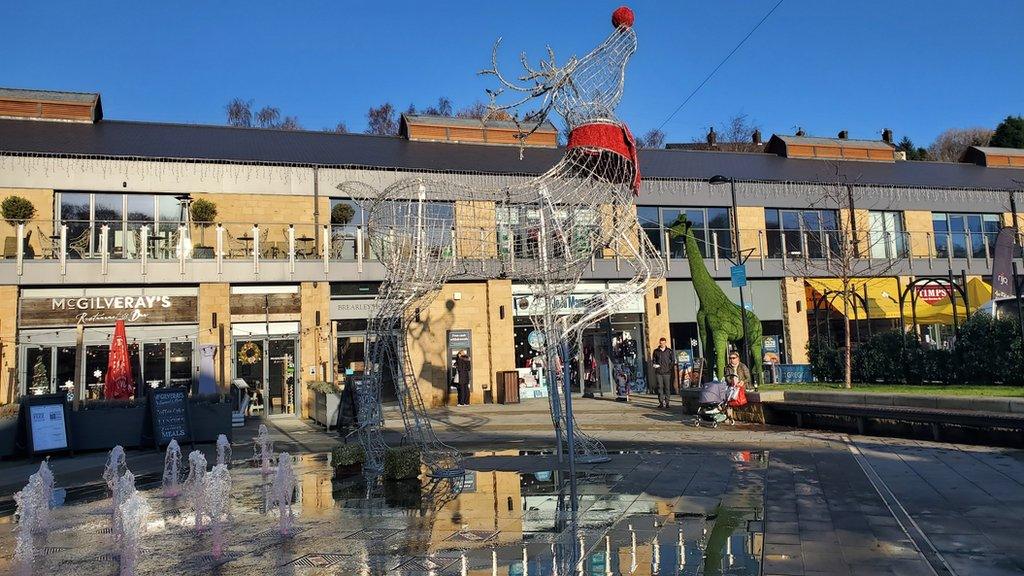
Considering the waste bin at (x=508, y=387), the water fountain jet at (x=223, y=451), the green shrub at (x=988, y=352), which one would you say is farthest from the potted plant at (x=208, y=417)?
the green shrub at (x=988, y=352)

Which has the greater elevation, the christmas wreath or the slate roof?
the slate roof

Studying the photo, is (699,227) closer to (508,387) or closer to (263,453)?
(508,387)

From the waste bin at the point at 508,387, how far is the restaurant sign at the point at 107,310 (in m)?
9.67

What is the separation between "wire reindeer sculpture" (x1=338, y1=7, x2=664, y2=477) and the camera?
9.12m

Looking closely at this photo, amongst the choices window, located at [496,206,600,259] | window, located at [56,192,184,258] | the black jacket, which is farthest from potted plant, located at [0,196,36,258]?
the black jacket

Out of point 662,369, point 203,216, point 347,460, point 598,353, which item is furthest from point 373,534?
point 598,353

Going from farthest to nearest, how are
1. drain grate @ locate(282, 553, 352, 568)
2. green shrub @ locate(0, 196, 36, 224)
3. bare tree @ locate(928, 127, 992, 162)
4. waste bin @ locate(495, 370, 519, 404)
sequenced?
bare tree @ locate(928, 127, 992, 162)
waste bin @ locate(495, 370, 519, 404)
green shrub @ locate(0, 196, 36, 224)
drain grate @ locate(282, 553, 352, 568)

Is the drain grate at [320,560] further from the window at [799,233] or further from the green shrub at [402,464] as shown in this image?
the window at [799,233]

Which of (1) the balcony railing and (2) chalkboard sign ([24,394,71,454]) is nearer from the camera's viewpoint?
(2) chalkboard sign ([24,394,71,454])

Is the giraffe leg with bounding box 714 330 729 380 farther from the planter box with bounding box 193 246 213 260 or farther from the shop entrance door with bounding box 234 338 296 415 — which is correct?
the planter box with bounding box 193 246 213 260

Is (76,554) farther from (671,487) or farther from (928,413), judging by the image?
(928,413)

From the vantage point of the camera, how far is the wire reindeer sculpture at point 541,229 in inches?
359

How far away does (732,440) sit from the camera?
44.0ft

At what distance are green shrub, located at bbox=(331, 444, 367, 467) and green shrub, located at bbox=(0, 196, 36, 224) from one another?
1497 centimetres
